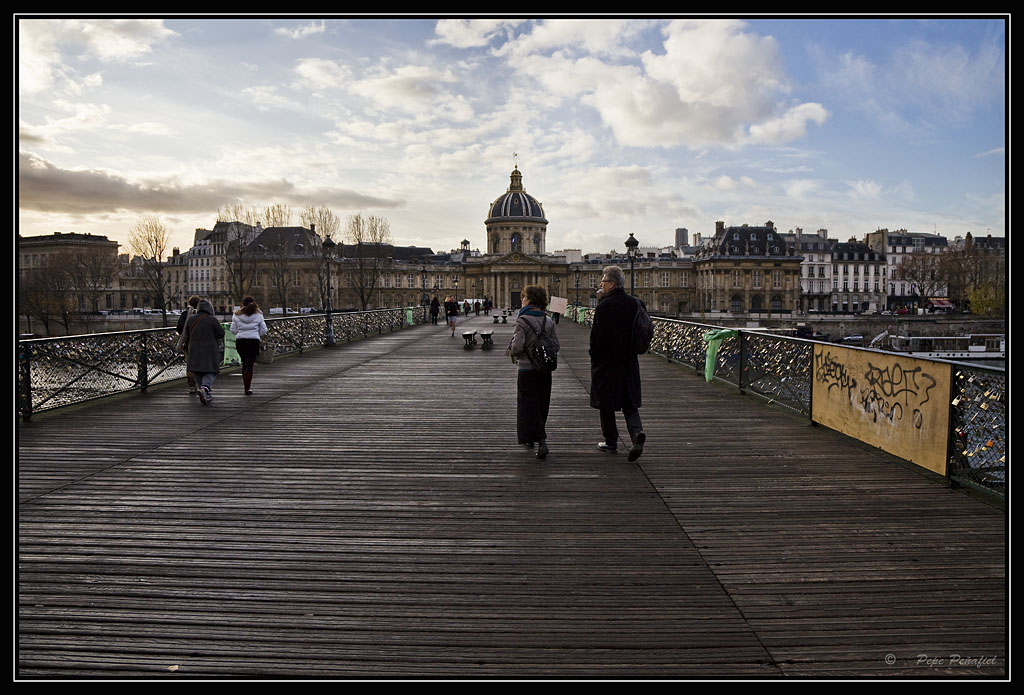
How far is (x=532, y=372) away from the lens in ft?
24.0

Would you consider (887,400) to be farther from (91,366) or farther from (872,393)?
(91,366)

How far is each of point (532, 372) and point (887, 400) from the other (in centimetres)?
376

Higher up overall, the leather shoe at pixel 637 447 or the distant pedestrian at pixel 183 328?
the distant pedestrian at pixel 183 328

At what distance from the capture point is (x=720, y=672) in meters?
3.19

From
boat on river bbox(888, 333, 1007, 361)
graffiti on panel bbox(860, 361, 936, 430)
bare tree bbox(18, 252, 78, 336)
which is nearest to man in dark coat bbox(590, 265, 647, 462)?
graffiti on panel bbox(860, 361, 936, 430)

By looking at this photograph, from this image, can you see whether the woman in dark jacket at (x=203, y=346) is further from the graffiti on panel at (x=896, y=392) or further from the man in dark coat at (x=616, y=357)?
A: the graffiti on panel at (x=896, y=392)

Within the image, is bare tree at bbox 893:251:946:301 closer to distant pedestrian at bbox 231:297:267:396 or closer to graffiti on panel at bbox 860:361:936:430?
graffiti on panel at bbox 860:361:936:430

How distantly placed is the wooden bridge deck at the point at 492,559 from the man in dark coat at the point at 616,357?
0.61 metres

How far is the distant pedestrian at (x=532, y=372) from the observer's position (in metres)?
7.17

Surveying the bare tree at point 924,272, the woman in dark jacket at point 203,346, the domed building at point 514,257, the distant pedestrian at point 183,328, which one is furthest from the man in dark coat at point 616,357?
the domed building at point 514,257

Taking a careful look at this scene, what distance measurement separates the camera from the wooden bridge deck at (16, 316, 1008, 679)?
334 cm
